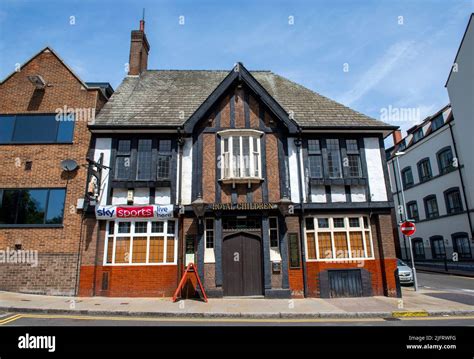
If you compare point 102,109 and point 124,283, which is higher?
point 102,109

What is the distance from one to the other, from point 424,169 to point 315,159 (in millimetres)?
22189

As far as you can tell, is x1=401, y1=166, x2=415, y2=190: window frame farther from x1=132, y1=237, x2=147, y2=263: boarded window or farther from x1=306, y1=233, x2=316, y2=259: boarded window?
x1=132, y1=237, x2=147, y2=263: boarded window

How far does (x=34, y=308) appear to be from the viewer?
9.73 metres

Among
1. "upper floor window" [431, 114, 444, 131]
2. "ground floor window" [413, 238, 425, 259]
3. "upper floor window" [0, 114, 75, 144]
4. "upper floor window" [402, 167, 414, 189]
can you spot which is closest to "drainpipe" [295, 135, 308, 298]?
"upper floor window" [0, 114, 75, 144]

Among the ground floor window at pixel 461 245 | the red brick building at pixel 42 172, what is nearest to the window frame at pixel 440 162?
the ground floor window at pixel 461 245

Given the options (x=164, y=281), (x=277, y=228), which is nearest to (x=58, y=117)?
(x=164, y=281)

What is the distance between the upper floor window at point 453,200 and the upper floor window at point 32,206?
1170 inches

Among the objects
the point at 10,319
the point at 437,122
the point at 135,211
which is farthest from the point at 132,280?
the point at 437,122

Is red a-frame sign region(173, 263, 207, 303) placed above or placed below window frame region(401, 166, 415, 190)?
below

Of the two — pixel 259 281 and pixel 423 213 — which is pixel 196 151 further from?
pixel 423 213

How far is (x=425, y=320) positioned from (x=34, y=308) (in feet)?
40.8

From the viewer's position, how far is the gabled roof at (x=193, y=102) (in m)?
14.1

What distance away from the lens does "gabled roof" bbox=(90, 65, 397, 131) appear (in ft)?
46.2

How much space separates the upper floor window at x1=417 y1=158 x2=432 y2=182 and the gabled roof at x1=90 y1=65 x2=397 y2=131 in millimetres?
19098
